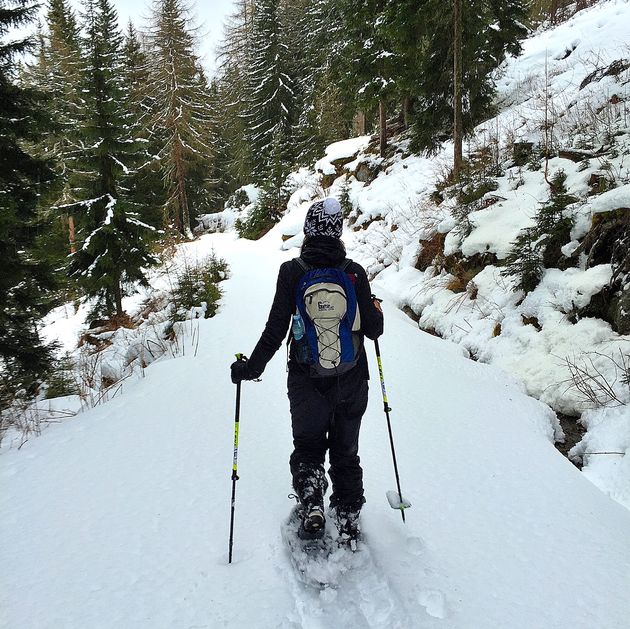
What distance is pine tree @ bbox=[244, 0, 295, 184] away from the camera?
2667 centimetres

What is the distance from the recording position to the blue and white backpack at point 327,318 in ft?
7.82

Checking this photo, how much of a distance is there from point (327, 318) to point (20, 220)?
7868 millimetres

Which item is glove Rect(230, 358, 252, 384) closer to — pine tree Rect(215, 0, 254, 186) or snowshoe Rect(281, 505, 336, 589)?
snowshoe Rect(281, 505, 336, 589)

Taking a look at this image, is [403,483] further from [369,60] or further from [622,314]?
[369,60]

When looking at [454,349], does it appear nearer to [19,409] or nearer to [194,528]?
[194,528]

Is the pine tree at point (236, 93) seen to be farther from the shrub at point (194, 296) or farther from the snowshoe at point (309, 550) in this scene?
the snowshoe at point (309, 550)

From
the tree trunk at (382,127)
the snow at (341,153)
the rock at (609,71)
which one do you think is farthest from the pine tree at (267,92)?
the rock at (609,71)

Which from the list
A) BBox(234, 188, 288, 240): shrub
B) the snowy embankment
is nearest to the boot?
the snowy embankment

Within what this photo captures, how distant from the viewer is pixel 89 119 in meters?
12.8

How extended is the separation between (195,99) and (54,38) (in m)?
7.87

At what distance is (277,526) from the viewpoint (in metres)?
2.67

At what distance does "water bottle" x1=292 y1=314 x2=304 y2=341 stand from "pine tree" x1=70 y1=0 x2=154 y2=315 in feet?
40.3

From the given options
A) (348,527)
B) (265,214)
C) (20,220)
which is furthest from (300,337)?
(265,214)

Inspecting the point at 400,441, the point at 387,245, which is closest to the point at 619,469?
the point at 400,441
